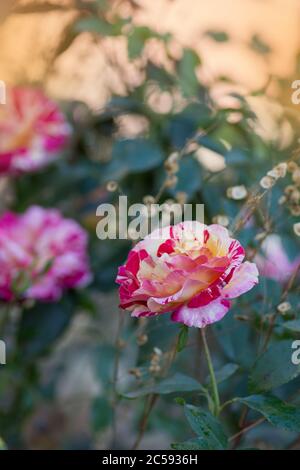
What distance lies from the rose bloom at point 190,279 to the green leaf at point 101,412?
0.63 meters

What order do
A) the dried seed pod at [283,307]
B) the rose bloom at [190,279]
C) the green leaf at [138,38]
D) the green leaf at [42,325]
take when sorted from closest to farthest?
the rose bloom at [190,279]
the dried seed pod at [283,307]
the green leaf at [138,38]
the green leaf at [42,325]

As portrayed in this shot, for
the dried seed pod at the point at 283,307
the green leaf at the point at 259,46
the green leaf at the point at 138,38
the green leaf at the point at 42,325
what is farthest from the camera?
the green leaf at the point at 259,46

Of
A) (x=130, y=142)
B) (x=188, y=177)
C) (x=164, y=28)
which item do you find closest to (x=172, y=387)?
(x=188, y=177)

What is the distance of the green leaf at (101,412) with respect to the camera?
3.75 feet

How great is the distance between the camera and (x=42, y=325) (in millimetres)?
1100

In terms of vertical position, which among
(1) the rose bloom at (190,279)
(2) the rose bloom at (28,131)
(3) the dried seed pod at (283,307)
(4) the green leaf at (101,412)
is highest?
(1) the rose bloom at (190,279)

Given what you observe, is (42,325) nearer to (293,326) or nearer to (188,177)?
(188,177)

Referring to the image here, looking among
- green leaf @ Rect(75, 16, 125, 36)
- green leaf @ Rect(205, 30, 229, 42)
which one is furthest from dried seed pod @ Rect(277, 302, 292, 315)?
green leaf @ Rect(205, 30, 229, 42)

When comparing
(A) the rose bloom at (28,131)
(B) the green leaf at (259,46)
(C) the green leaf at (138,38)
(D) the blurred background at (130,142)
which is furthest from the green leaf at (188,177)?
(B) the green leaf at (259,46)

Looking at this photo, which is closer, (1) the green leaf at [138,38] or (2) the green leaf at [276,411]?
(2) the green leaf at [276,411]

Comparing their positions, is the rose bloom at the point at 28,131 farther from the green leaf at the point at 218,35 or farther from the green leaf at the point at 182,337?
the green leaf at the point at 182,337

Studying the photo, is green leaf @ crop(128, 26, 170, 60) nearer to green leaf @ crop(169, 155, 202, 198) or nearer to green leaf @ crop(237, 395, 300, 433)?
green leaf @ crop(169, 155, 202, 198)

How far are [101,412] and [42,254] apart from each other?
284 mm

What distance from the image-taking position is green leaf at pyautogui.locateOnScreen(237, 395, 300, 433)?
562 mm
